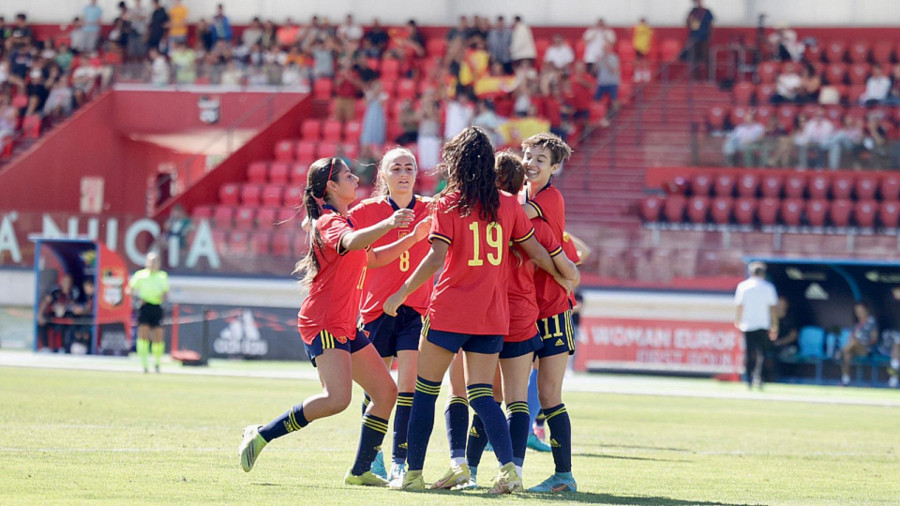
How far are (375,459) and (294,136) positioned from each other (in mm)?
27016

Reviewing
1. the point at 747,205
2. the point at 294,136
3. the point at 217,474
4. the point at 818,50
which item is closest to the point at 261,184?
the point at 294,136

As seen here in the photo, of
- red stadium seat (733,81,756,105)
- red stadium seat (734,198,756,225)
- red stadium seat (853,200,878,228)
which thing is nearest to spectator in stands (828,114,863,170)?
red stadium seat (853,200,878,228)

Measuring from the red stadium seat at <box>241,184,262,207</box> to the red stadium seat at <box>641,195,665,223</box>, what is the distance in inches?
354

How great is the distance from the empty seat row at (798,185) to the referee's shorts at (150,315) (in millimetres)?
11803

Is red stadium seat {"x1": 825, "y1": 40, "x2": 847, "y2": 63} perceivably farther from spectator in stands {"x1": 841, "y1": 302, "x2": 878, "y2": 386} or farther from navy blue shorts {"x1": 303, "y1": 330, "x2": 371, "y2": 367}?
navy blue shorts {"x1": 303, "y1": 330, "x2": 371, "y2": 367}

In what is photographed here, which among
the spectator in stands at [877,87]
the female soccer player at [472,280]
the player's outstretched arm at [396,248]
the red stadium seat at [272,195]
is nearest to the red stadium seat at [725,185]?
Answer: the spectator in stands at [877,87]

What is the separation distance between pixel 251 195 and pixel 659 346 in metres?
11.4

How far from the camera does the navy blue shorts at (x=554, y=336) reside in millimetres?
8438

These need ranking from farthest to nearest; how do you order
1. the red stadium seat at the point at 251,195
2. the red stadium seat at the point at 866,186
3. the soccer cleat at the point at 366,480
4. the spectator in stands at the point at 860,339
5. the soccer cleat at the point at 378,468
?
the red stadium seat at the point at 251,195
the red stadium seat at the point at 866,186
the spectator in stands at the point at 860,339
the soccer cleat at the point at 378,468
the soccer cleat at the point at 366,480

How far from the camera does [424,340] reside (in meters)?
7.96

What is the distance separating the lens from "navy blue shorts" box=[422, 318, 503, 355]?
7828mm

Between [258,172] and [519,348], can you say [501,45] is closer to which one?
[258,172]

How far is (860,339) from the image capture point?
903 inches

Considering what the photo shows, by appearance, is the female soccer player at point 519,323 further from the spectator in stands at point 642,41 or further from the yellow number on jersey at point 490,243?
the spectator in stands at point 642,41
